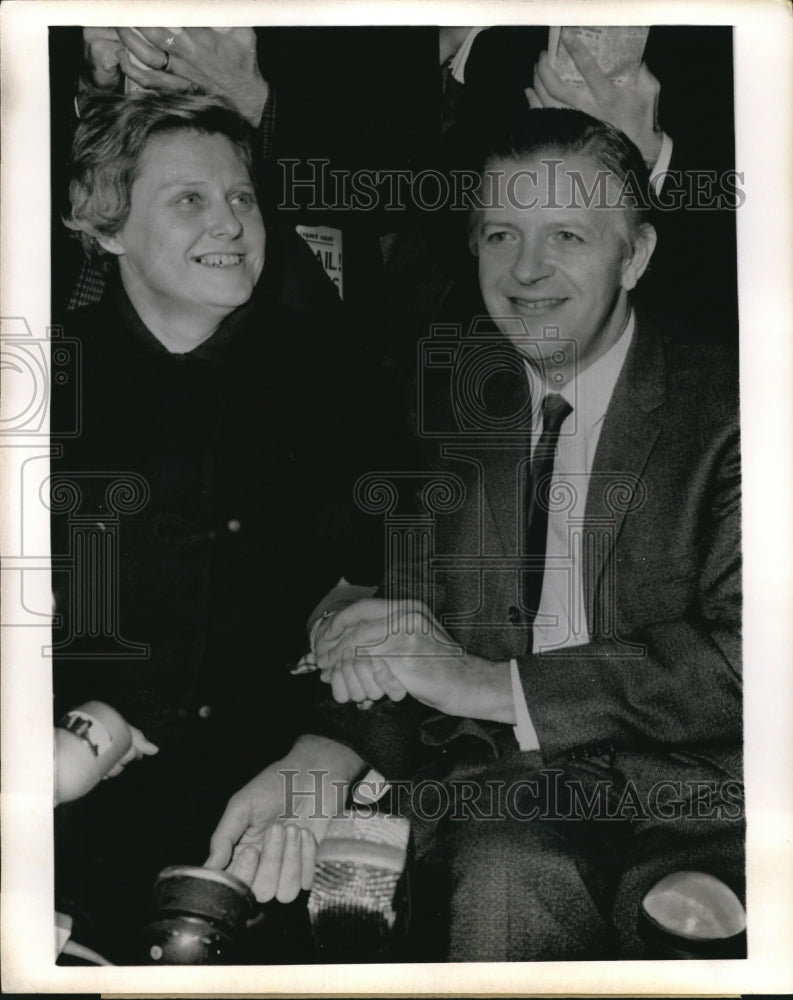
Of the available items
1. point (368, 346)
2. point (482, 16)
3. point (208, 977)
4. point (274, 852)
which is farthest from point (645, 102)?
point (208, 977)

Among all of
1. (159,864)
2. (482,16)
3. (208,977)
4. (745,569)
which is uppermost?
(482,16)

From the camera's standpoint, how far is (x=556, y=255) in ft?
5.45

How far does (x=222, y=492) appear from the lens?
165 cm

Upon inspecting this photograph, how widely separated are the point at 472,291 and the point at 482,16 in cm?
47

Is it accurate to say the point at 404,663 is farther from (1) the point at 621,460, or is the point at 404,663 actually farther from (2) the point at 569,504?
(1) the point at 621,460

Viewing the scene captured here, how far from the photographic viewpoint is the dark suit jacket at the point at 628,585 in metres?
1.64

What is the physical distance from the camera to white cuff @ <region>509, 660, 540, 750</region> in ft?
5.37

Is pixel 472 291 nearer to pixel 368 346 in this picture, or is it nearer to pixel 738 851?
pixel 368 346

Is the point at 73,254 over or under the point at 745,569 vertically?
over

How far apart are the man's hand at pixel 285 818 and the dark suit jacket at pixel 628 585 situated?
54 mm

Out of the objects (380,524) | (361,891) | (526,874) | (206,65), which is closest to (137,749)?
(361,891)

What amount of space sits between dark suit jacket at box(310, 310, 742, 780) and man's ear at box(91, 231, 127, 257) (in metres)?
0.58

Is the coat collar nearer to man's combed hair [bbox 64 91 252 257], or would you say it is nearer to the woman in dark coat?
the woman in dark coat

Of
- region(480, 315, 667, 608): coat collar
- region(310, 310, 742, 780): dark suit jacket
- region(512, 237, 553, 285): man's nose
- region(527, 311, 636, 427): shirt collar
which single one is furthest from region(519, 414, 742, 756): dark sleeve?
region(512, 237, 553, 285): man's nose
